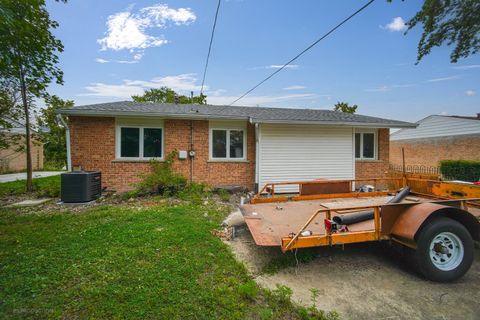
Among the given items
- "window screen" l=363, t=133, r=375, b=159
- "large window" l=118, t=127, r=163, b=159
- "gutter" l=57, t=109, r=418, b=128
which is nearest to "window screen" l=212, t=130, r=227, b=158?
Result: "gutter" l=57, t=109, r=418, b=128

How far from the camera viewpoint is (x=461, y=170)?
14516 mm

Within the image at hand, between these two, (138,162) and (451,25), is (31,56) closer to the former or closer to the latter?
(138,162)

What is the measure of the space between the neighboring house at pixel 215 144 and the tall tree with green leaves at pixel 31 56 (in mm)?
1824

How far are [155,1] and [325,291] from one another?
918 centimetres

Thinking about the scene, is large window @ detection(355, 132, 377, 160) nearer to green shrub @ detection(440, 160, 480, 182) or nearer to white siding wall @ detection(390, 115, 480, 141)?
green shrub @ detection(440, 160, 480, 182)

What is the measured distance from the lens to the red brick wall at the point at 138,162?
26.6ft

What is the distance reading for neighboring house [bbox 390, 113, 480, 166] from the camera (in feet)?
56.4

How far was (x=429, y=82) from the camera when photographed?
1129 centimetres

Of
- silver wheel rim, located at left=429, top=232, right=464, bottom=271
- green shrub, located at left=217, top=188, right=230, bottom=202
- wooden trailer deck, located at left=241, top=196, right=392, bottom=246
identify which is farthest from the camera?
green shrub, located at left=217, top=188, right=230, bottom=202

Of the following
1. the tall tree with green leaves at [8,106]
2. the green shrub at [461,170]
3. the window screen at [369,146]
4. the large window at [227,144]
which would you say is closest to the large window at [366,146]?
the window screen at [369,146]

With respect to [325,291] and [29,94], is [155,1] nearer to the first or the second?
[29,94]

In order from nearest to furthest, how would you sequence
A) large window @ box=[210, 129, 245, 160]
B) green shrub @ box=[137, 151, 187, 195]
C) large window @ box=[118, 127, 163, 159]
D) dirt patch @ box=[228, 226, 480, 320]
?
dirt patch @ box=[228, 226, 480, 320], green shrub @ box=[137, 151, 187, 195], large window @ box=[118, 127, 163, 159], large window @ box=[210, 129, 245, 160]

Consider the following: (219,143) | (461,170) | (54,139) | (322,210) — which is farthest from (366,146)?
(54,139)

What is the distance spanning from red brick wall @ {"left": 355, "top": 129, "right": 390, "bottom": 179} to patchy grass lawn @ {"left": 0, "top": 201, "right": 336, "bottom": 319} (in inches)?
316
